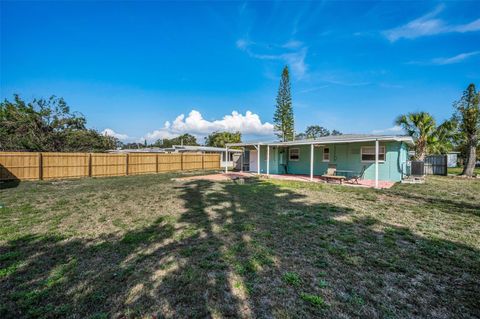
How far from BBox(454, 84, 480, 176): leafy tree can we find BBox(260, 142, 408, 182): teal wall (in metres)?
7.14

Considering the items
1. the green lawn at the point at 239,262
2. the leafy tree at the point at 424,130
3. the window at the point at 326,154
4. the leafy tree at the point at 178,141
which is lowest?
the green lawn at the point at 239,262

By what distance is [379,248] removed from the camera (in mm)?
3852

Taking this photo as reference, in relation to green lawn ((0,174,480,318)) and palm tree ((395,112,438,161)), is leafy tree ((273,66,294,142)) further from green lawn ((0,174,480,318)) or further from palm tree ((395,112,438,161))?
green lawn ((0,174,480,318))

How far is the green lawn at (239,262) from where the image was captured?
2.38m

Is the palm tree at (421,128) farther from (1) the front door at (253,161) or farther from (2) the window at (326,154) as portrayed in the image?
(1) the front door at (253,161)

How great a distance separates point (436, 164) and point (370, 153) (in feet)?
32.8

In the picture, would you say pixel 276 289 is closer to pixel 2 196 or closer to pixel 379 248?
pixel 379 248

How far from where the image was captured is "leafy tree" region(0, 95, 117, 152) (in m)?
19.9

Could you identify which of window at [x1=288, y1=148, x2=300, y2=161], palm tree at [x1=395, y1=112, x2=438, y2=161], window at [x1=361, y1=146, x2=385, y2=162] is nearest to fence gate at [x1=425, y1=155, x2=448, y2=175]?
palm tree at [x1=395, y1=112, x2=438, y2=161]

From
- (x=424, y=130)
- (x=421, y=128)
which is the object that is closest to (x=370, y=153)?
(x=421, y=128)

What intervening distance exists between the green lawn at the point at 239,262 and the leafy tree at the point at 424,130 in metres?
13.3

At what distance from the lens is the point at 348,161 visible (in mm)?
14047

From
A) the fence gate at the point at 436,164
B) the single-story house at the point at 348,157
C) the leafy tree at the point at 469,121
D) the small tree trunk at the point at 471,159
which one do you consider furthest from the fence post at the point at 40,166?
the small tree trunk at the point at 471,159

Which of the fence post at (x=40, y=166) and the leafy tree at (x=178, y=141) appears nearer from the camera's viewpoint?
the fence post at (x=40, y=166)
